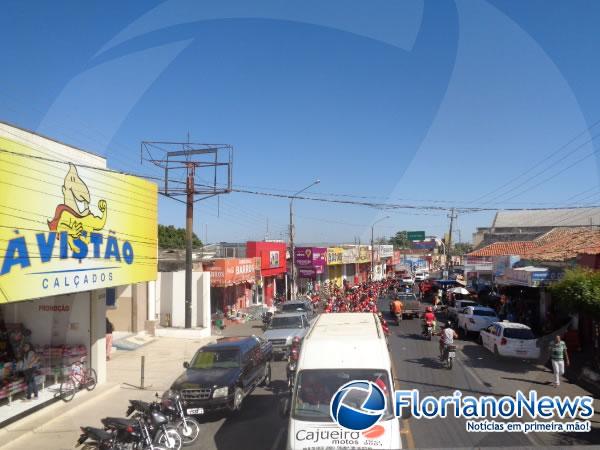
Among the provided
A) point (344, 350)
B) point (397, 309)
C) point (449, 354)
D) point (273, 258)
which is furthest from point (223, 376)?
point (273, 258)

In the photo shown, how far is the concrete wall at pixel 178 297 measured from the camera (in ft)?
87.9

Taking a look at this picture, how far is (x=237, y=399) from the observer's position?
11.8 metres

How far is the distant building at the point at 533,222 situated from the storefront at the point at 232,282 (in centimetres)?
4479

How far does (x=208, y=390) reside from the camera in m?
11.5

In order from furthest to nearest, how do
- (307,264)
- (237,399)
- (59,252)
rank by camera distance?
(307,264), (237,399), (59,252)

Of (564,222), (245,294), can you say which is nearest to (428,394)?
(245,294)

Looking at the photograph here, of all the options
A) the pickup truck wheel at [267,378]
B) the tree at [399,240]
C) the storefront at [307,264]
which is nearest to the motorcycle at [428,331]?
the pickup truck wheel at [267,378]

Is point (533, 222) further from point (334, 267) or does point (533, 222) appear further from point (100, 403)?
point (100, 403)

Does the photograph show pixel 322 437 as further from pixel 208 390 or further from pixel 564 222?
pixel 564 222

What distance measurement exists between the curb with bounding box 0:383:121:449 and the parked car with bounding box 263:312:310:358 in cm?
607

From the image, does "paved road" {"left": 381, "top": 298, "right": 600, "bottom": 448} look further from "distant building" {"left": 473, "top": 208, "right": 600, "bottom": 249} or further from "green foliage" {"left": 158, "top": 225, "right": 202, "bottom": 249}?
"distant building" {"left": 473, "top": 208, "right": 600, "bottom": 249}

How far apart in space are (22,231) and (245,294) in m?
25.4

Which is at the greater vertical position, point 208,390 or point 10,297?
point 10,297

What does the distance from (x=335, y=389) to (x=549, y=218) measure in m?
81.3
